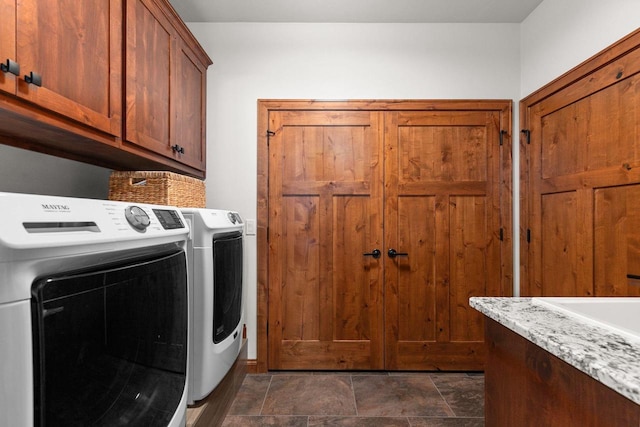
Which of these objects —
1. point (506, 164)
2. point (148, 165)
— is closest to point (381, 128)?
Result: point (506, 164)

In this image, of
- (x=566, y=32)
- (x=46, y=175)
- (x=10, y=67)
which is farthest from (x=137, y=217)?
(x=566, y=32)

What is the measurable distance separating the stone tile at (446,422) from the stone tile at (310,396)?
38 centimetres

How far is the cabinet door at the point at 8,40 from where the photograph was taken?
941 mm

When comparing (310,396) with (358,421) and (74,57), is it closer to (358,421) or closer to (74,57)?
(358,421)

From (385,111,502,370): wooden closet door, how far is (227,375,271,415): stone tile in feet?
3.25

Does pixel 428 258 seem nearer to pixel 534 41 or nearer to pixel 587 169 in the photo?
pixel 587 169

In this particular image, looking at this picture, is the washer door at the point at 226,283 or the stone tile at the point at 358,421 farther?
the stone tile at the point at 358,421

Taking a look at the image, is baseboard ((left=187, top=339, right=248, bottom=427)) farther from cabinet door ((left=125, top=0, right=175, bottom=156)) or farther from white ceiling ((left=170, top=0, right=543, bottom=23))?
white ceiling ((left=170, top=0, right=543, bottom=23))

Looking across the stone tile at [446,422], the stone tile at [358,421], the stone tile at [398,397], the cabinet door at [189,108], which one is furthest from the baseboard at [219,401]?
the cabinet door at [189,108]

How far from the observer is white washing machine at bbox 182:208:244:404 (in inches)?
58.7

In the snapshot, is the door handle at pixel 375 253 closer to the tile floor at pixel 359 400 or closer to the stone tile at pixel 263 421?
the tile floor at pixel 359 400

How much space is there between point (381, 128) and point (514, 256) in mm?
1468

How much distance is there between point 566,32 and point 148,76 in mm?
2548

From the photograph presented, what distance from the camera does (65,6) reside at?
3.77 feet
